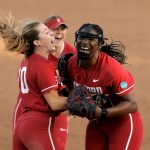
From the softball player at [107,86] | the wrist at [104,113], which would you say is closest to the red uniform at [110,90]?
the softball player at [107,86]

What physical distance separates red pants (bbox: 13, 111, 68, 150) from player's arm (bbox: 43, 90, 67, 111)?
18 cm

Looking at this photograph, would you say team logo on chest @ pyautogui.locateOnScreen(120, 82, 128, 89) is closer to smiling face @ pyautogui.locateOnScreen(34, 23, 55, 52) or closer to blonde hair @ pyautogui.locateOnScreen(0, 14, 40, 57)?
smiling face @ pyautogui.locateOnScreen(34, 23, 55, 52)

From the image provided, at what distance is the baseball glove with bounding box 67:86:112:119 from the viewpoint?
466 centimetres

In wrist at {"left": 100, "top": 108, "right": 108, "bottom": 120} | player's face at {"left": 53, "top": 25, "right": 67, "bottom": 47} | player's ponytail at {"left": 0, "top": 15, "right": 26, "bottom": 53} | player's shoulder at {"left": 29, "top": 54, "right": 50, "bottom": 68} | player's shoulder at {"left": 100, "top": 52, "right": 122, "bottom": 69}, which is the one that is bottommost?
wrist at {"left": 100, "top": 108, "right": 108, "bottom": 120}

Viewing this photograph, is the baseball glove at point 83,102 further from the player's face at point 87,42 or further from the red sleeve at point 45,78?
the player's face at point 87,42

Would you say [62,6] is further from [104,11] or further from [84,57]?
[84,57]

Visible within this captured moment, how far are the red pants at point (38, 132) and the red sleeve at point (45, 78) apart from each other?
0.90 ft

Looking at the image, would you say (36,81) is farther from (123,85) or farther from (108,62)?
(123,85)

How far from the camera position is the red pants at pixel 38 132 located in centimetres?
476

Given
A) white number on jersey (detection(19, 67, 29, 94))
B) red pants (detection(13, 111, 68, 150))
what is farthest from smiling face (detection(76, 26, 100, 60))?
red pants (detection(13, 111, 68, 150))

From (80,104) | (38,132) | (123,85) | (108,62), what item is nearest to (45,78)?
(80,104)

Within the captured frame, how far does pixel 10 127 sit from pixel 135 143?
4205 mm

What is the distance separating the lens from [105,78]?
4.79m

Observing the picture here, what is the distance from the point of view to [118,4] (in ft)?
46.3
